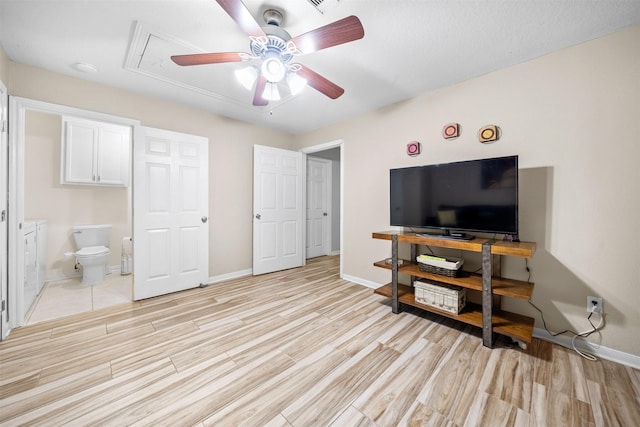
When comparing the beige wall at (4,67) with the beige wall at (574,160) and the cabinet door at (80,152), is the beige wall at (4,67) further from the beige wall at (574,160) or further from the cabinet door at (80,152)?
the beige wall at (574,160)

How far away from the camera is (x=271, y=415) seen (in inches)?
48.8

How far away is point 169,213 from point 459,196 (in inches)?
126

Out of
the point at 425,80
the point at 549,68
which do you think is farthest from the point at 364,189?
the point at 549,68

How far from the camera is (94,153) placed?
3.51 meters

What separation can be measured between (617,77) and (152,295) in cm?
463

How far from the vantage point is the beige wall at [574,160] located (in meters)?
1.65

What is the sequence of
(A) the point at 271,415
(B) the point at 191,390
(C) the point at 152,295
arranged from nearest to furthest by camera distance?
(A) the point at 271,415
(B) the point at 191,390
(C) the point at 152,295

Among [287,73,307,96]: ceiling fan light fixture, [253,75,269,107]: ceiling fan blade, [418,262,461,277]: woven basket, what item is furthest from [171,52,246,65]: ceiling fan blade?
[418,262,461,277]: woven basket

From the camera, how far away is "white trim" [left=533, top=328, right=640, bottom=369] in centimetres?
162

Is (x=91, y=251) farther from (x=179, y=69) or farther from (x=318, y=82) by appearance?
(x=318, y=82)

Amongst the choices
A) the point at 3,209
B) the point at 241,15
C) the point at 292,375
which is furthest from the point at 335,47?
the point at 3,209

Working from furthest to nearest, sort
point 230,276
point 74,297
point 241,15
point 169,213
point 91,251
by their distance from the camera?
point 230,276
point 91,251
point 169,213
point 74,297
point 241,15

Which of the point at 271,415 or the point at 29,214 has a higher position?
the point at 29,214

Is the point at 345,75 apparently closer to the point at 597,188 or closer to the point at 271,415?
the point at 597,188
